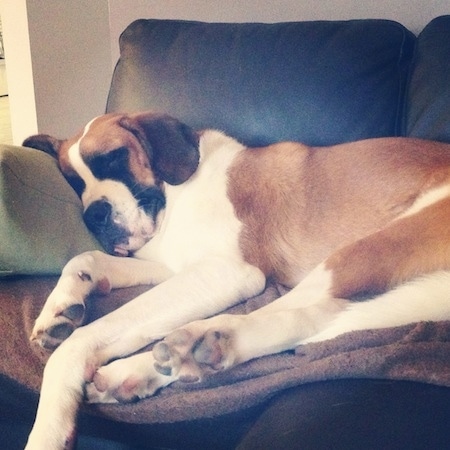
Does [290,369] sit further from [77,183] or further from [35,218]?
[77,183]

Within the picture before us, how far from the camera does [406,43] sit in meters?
1.92

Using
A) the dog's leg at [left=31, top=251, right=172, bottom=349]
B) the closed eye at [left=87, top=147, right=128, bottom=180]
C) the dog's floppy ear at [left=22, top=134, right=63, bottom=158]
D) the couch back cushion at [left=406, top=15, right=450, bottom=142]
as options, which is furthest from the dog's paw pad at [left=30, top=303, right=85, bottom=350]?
the couch back cushion at [left=406, top=15, right=450, bottom=142]

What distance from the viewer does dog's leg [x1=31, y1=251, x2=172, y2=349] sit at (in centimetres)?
129

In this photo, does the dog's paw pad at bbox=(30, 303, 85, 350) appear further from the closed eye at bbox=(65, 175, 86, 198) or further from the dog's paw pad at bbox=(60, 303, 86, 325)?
the closed eye at bbox=(65, 175, 86, 198)

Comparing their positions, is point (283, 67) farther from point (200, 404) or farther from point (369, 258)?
point (200, 404)

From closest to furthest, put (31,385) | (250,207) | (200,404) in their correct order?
1. (200,404)
2. (31,385)
3. (250,207)

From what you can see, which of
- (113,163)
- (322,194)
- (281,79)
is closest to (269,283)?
(322,194)

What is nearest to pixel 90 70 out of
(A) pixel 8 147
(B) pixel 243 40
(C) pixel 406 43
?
(B) pixel 243 40

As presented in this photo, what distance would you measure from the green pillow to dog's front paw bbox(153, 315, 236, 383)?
1.93 feet

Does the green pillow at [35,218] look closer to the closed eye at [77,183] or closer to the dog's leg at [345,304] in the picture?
the closed eye at [77,183]

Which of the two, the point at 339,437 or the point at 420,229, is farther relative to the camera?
the point at 420,229

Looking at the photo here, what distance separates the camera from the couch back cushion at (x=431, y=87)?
1756mm

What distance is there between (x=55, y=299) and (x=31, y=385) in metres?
0.20

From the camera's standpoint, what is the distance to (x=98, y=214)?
163cm
